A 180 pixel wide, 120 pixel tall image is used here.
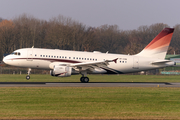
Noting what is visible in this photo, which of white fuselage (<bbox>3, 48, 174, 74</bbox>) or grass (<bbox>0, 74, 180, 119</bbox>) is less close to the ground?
white fuselage (<bbox>3, 48, 174, 74</bbox>)

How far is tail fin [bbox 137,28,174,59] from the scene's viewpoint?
40.8m

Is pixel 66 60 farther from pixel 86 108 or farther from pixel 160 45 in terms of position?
pixel 86 108

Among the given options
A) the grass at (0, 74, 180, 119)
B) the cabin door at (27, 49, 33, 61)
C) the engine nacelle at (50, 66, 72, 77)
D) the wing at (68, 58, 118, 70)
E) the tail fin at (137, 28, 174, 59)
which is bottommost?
the grass at (0, 74, 180, 119)

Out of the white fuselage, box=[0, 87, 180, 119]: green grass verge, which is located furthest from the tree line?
box=[0, 87, 180, 119]: green grass verge

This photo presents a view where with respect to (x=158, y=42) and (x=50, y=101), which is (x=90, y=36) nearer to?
(x=158, y=42)

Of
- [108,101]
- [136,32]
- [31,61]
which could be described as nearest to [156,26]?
[136,32]

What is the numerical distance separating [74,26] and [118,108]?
97005 millimetres

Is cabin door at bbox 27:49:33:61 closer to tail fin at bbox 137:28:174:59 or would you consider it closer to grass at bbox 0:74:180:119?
tail fin at bbox 137:28:174:59

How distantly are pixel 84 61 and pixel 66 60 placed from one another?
8.50 ft

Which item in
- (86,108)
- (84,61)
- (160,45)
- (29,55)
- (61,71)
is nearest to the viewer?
(86,108)

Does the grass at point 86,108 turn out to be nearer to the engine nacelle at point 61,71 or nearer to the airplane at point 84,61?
the engine nacelle at point 61,71

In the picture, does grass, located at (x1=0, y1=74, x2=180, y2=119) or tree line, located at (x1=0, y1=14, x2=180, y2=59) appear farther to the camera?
tree line, located at (x1=0, y1=14, x2=180, y2=59)

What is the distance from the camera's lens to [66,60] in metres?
38.2

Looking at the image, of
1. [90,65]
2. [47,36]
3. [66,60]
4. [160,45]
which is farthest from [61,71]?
[47,36]
